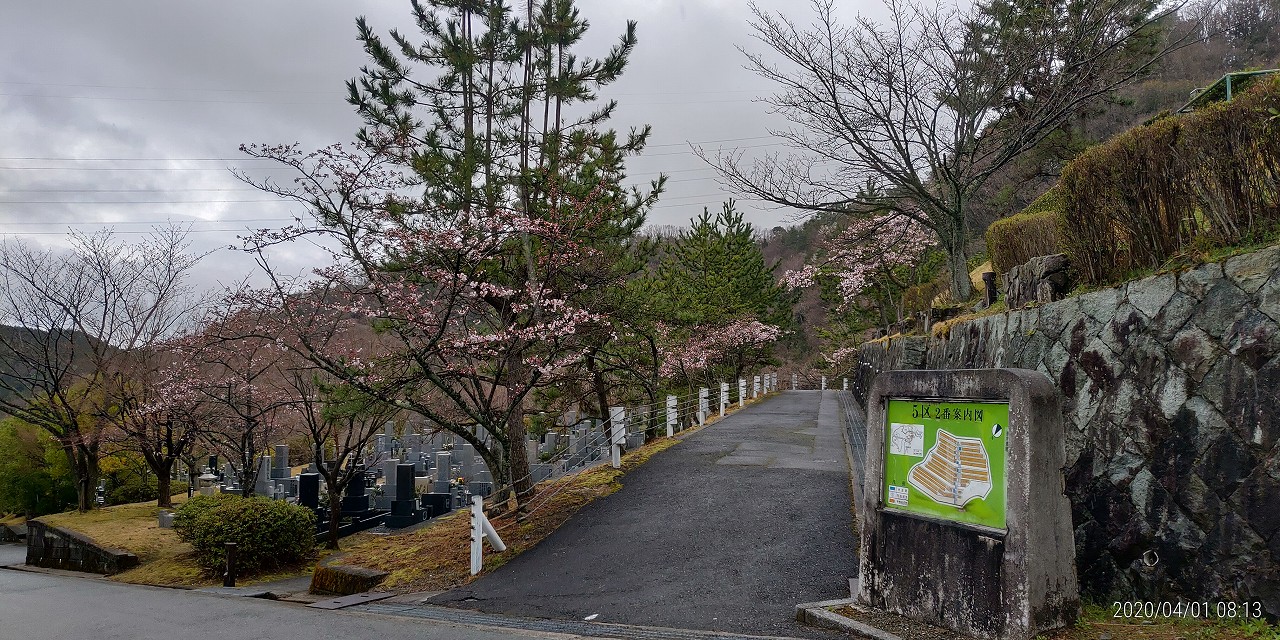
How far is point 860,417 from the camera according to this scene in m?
18.9

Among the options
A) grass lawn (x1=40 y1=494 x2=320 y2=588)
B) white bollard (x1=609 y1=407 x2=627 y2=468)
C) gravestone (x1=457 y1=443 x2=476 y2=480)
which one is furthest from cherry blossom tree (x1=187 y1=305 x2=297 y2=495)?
white bollard (x1=609 y1=407 x2=627 y2=468)

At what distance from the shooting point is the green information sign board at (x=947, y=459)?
15.3ft

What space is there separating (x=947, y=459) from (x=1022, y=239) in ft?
17.8

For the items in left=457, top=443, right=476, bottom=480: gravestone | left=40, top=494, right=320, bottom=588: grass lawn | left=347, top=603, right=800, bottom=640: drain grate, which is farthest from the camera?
left=457, top=443, right=476, bottom=480: gravestone

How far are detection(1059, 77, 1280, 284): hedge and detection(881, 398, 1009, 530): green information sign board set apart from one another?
1.96m

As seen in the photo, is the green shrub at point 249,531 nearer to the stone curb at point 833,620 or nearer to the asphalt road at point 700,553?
the asphalt road at point 700,553

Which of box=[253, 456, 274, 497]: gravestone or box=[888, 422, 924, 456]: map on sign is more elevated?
box=[888, 422, 924, 456]: map on sign

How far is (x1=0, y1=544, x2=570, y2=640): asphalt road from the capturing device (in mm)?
6406

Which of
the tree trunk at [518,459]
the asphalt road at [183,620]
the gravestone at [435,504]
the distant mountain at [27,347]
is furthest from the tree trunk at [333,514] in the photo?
the distant mountain at [27,347]

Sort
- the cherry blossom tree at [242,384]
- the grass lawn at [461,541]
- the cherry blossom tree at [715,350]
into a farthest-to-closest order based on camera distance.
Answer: the cherry blossom tree at [715,350] → the cherry blossom tree at [242,384] → the grass lawn at [461,541]

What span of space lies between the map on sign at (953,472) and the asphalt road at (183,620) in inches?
135

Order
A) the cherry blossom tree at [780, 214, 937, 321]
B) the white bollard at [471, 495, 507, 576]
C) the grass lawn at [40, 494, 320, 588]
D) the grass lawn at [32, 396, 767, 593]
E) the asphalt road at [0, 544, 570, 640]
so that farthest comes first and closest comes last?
the cherry blossom tree at [780, 214, 937, 321], the grass lawn at [40, 494, 320, 588], the grass lawn at [32, 396, 767, 593], the white bollard at [471, 495, 507, 576], the asphalt road at [0, 544, 570, 640]

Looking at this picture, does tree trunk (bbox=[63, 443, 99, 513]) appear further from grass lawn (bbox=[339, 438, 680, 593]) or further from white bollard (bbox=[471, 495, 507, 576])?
white bollard (bbox=[471, 495, 507, 576])

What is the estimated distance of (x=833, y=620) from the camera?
206 inches
